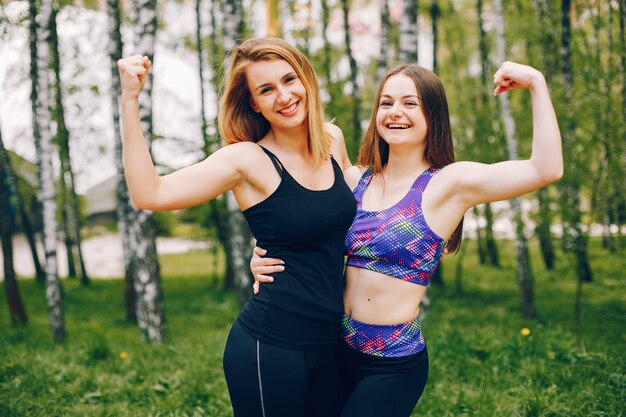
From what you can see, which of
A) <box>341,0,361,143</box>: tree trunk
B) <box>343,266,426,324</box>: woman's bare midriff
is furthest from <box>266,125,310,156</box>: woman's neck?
<box>341,0,361,143</box>: tree trunk

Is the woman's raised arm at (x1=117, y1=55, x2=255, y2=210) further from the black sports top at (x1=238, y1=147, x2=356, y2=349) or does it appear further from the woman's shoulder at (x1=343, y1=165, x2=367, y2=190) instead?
the woman's shoulder at (x1=343, y1=165, x2=367, y2=190)

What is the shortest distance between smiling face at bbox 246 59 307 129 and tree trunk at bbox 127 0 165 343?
426 cm

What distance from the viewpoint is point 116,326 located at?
9727 millimetres

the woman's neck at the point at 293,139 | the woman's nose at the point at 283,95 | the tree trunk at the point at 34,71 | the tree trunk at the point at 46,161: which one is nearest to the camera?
the woman's nose at the point at 283,95

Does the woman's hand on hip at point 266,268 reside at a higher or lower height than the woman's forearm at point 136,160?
lower

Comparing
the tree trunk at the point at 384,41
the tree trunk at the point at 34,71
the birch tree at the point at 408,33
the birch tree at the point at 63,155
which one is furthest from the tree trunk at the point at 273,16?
the birch tree at the point at 408,33

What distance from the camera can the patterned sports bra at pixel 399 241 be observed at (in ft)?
7.48

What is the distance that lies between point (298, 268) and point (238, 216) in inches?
212

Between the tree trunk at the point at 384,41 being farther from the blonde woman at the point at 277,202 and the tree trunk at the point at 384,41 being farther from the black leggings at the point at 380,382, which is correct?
the black leggings at the point at 380,382

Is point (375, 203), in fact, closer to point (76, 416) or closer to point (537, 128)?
point (537, 128)

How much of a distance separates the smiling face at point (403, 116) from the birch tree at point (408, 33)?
176 inches

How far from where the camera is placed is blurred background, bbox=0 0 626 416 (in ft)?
14.2

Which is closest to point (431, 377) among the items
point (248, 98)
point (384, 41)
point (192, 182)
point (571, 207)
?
point (248, 98)

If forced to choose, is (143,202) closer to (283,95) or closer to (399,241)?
(283,95)
